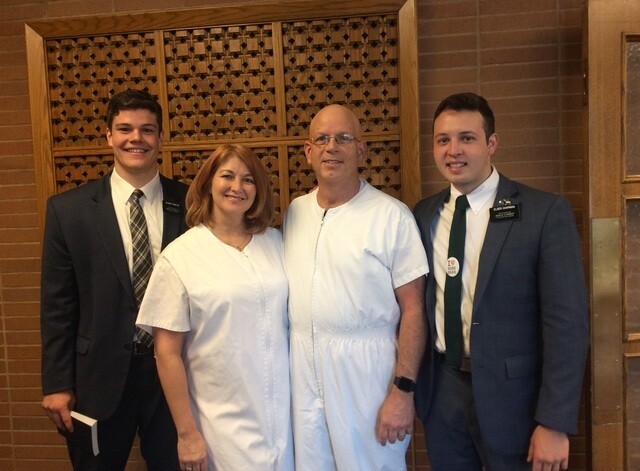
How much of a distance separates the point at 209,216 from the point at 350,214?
487 millimetres

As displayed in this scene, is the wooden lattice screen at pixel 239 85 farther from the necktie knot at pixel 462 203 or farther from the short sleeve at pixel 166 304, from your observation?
the short sleeve at pixel 166 304

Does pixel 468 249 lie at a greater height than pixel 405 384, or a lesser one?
greater

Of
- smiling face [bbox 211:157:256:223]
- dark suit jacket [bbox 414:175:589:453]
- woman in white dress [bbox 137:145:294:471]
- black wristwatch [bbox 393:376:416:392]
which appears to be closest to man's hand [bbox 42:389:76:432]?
woman in white dress [bbox 137:145:294:471]

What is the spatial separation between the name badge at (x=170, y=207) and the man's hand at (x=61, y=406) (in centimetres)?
76

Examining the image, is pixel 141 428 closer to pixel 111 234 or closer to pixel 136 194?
pixel 111 234

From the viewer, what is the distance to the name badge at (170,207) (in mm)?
2070

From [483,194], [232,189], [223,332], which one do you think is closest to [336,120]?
[232,189]

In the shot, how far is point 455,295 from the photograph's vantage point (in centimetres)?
178

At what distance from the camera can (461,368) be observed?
5.95 ft

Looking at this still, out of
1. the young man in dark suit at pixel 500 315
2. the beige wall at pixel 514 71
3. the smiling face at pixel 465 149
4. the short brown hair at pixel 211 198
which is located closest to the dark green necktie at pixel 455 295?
the young man in dark suit at pixel 500 315

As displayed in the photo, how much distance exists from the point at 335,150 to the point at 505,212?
0.60 metres

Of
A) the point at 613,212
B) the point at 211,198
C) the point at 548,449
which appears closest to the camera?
the point at 548,449

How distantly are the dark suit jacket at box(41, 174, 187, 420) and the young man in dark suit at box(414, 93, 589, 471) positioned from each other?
3.35 ft

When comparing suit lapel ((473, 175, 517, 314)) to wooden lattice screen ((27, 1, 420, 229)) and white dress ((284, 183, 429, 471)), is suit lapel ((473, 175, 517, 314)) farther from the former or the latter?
wooden lattice screen ((27, 1, 420, 229))
